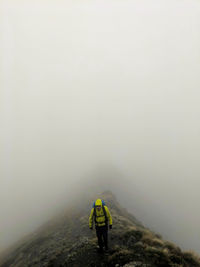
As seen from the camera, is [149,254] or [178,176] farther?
[178,176]

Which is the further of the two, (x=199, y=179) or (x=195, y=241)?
(x=199, y=179)

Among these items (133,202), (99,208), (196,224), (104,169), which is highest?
(99,208)

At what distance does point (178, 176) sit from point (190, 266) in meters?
141

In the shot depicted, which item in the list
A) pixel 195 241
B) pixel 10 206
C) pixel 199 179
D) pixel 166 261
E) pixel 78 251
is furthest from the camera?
pixel 199 179

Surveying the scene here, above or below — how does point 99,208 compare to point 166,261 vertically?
above

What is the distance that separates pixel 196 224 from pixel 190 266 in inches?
3004

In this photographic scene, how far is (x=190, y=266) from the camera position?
34.7ft

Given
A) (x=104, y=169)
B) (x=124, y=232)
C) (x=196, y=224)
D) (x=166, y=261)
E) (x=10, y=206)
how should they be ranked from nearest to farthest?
(x=166, y=261) → (x=124, y=232) → (x=196, y=224) → (x=104, y=169) → (x=10, y=206)

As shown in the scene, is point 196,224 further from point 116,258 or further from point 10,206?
point 10,206

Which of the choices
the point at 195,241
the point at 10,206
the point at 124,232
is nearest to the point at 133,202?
the point at 195,241

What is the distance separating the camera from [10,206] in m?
111

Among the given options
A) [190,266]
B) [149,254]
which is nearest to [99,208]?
[149,254]

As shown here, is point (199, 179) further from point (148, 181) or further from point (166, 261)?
point (166, 261)

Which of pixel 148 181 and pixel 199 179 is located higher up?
pixel 148 181
